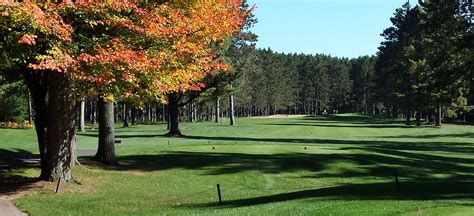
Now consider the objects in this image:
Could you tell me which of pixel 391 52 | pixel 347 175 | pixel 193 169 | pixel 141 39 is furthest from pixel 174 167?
pixel 391 52

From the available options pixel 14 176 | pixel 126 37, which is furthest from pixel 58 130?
pixel 126 37

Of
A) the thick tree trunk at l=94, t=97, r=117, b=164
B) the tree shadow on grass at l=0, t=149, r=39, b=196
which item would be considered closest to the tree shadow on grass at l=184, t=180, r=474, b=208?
the tree shadow on grass at l=0, t=149, r=39, b=196

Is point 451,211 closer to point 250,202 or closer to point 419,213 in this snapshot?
point 419,213

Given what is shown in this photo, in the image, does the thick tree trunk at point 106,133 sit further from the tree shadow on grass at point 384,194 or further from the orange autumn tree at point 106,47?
the tree shadow on grass at point 384,194

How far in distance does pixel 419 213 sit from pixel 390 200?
2.87 m

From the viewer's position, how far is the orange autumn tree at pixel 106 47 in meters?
14.0

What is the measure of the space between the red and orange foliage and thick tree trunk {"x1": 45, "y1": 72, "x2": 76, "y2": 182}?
2226 mm

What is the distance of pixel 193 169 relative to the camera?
24859mm

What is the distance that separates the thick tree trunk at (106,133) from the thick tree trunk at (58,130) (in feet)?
17.8

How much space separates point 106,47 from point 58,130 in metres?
4.60

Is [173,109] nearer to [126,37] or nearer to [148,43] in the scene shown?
[148,43]

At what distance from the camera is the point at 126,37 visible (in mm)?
16547

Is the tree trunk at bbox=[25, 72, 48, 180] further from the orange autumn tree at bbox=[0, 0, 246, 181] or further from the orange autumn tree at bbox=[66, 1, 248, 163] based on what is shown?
the orange autumn tree at bbox=[66, 1, 248, 163]

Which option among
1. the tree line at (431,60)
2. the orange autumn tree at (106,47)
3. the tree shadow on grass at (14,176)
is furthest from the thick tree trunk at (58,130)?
the tree line at (431,60)
